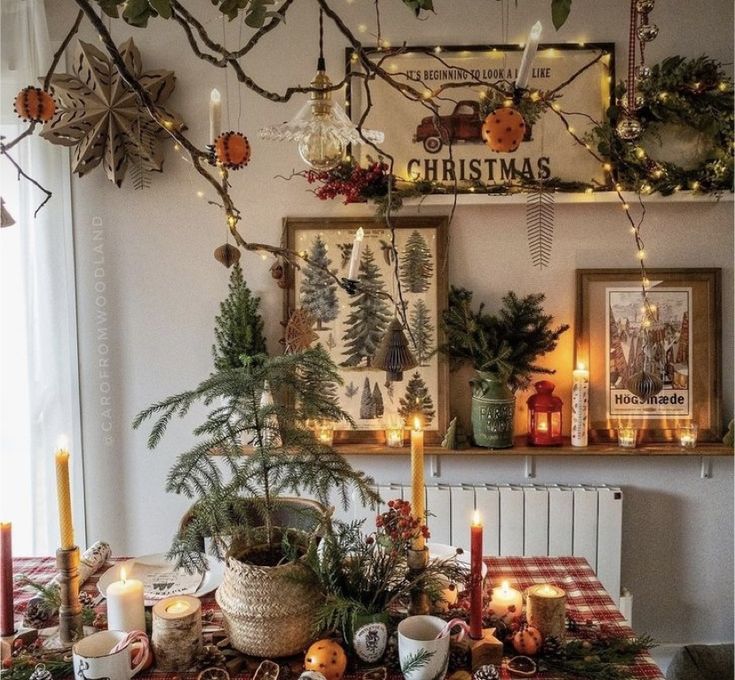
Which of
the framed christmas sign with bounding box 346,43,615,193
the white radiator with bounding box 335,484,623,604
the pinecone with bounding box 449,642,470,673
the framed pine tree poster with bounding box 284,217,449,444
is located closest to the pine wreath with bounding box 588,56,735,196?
the framed christmas sign with bounding box 346,43,615,193

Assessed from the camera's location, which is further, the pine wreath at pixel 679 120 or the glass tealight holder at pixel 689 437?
the glass tealight holder at pixel 689 437

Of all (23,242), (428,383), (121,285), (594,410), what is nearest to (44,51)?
(23,242)

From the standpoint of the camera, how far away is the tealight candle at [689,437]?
2604 mm

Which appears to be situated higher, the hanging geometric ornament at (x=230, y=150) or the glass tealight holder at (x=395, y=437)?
the hanging geometric ornament at (x=230, y=150)

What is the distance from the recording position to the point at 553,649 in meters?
1.37

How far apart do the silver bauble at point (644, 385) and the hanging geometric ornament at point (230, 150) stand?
1.68 metres

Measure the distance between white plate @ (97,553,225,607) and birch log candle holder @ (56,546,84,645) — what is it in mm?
165

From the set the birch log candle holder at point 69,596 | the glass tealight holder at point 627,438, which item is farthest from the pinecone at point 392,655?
the glass tealight holder at point 627,438

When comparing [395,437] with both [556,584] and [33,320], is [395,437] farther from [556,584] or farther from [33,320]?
[33,320]

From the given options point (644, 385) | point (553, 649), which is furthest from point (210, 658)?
point (644, 385)

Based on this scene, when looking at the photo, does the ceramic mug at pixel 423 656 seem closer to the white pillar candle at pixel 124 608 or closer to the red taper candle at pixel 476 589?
the red taper candle at pixel 476 589

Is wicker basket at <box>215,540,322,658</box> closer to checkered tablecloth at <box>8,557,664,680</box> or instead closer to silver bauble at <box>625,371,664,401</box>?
checkered tablecloth at <box>8,557,664,680</box>

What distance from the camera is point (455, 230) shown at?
2.68 meters

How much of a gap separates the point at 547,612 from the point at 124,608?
803 mm
